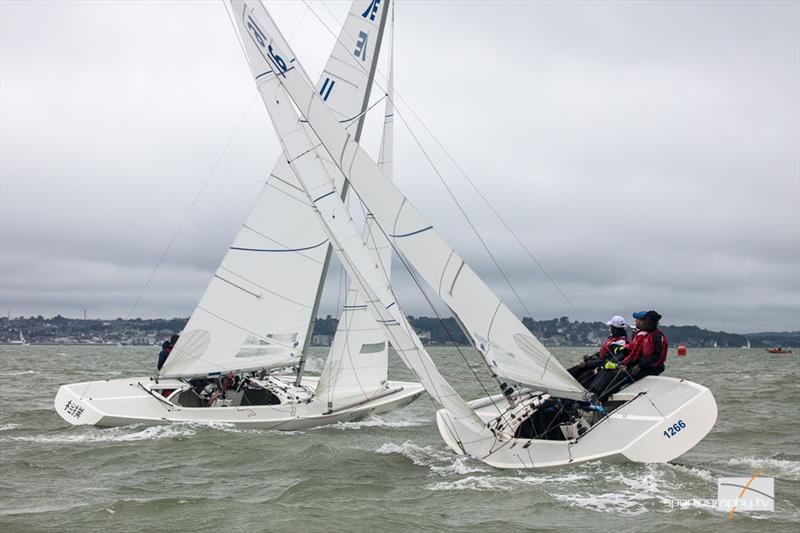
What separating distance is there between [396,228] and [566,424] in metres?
3.03

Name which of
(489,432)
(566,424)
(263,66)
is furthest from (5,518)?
(263,66)

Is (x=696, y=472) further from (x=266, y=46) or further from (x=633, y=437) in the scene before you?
(x=266, y=46)

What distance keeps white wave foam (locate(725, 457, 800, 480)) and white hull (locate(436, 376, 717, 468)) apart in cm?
132

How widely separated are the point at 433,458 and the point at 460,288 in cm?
273

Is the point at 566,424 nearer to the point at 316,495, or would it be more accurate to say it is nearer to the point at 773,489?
the point at 773,489

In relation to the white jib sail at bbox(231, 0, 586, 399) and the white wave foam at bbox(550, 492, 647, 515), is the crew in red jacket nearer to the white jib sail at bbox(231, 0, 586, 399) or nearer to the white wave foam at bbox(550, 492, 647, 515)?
the white jib sail at bbox(231, 0, 586, 399)

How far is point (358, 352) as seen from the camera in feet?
46.1

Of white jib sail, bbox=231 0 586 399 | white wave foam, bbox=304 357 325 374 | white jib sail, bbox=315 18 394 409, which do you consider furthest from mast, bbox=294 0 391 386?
white wave foam, bbox=304 357 325 374

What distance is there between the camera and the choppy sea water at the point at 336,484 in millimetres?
7129

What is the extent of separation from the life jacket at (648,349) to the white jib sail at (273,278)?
577 cm

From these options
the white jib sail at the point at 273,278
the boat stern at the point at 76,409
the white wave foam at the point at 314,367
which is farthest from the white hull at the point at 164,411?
the white wave foam at the point at 314,367

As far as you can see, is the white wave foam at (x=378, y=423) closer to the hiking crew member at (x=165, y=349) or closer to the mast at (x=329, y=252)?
the mast at (x=329, y=252)

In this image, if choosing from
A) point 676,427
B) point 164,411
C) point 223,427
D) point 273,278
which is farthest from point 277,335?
point 676,427

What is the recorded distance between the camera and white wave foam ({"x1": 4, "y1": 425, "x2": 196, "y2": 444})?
1146cm
